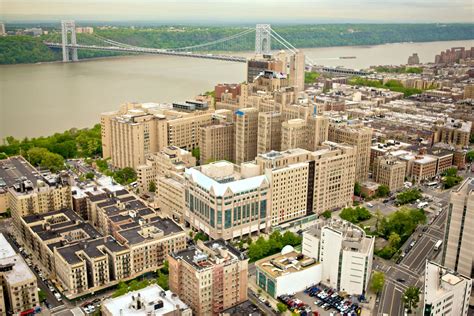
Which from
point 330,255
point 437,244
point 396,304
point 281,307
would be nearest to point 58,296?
point 281,307

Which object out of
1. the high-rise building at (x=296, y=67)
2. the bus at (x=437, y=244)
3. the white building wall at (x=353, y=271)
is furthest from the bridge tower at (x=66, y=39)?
the white building wall at (x=353, y=271)

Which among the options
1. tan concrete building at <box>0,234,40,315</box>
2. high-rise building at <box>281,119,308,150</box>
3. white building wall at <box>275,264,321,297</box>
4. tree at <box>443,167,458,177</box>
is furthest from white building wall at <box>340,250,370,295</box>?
tree at <box>443,167,458,177</box>

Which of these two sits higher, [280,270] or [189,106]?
[189,106]

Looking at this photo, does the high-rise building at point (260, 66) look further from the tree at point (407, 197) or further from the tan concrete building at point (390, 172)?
the tree at point (407, 197)

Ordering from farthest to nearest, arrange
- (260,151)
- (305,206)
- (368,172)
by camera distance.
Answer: (368,172), (260,151), (305,206)

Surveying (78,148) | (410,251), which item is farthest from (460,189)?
(78,148)

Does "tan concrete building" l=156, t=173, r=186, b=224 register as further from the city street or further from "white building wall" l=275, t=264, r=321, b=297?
the city street

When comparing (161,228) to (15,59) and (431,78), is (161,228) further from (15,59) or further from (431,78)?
(431,78)
